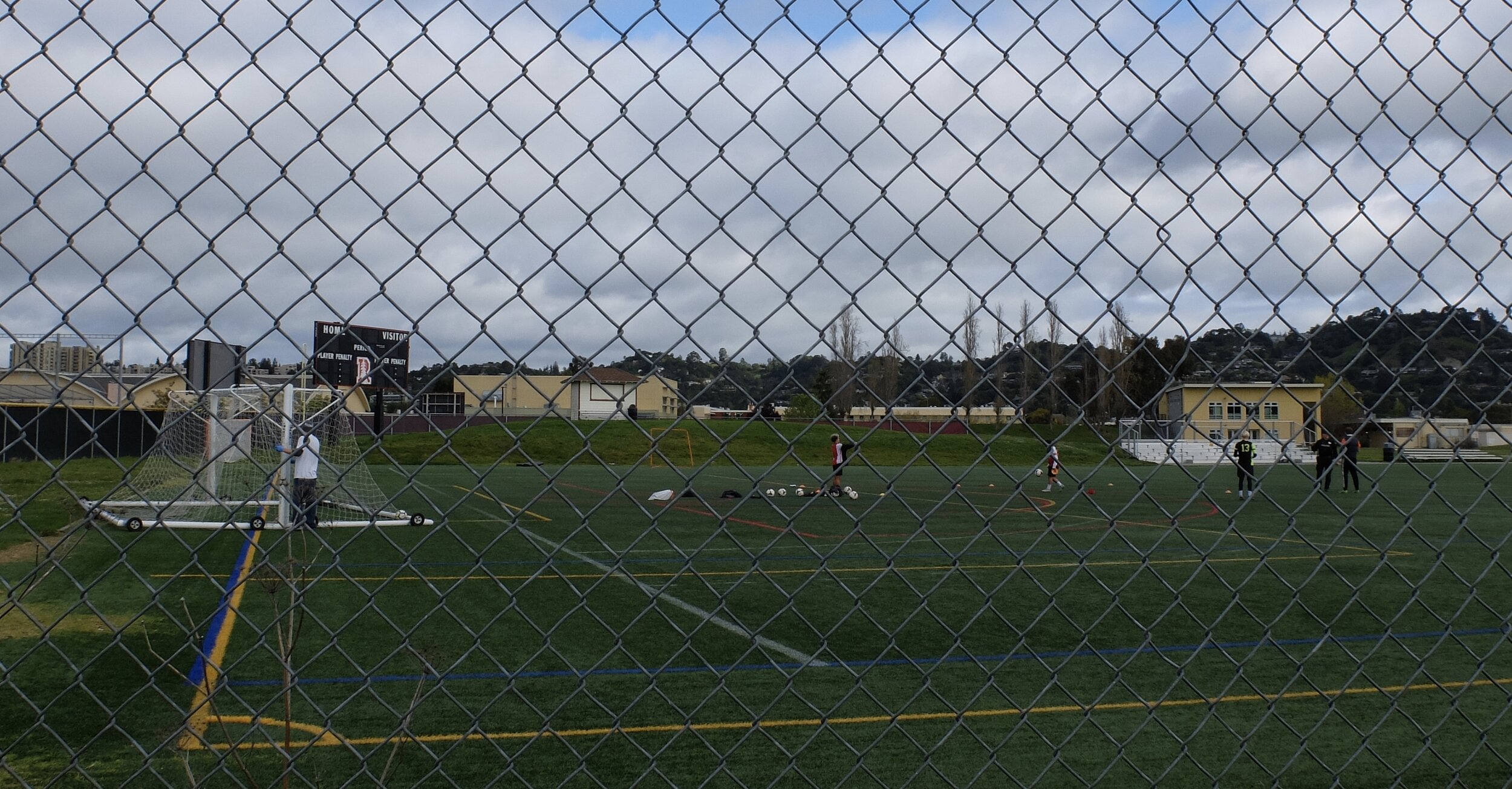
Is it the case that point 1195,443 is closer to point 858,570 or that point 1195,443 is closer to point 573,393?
point 573,393

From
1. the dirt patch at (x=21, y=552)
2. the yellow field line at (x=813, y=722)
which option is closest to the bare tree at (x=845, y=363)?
the yellow field line at (x=813, y=722)

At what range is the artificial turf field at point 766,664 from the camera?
2.54 meters

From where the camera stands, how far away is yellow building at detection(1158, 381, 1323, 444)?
7.48 ft

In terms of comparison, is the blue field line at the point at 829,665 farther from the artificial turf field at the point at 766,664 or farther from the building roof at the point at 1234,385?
the building roof at the point at 1234,385

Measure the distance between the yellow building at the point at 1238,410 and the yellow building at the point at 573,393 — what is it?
1185 millimetres

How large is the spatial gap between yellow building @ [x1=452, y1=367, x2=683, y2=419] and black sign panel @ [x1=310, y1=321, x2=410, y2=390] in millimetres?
110

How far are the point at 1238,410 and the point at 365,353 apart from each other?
6.46ft

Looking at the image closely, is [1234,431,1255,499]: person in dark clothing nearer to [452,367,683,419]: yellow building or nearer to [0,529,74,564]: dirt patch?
[452,367,683,419]: yellow building

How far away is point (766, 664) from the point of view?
5.91 metres

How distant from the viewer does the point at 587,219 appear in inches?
73.3

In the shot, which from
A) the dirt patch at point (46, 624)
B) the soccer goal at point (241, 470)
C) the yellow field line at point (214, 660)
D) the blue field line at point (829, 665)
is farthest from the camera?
the dirt patch at point (46, 624)

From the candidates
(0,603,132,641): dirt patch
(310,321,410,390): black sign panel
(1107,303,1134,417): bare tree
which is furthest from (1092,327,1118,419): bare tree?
(0,603,132,641): dirt patch

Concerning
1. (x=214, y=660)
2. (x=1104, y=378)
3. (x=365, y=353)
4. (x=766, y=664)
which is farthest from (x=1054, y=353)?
(x=214, y=660)

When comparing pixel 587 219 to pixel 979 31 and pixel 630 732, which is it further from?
pixel 630 732
